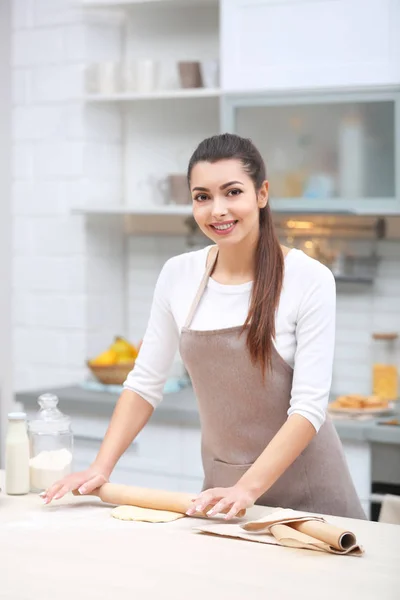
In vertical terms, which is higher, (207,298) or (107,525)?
(207,298)

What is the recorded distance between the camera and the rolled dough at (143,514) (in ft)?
6.42

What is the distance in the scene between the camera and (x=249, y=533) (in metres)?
1.84

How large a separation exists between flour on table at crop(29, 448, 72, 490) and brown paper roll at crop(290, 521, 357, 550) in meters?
0.63

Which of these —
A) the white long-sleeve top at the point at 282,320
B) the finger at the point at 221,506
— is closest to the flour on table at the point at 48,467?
the white long-sleeve top at the point at 282,320

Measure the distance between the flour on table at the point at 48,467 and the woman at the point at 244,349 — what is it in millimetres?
85

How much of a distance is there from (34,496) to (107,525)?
313 millimetres

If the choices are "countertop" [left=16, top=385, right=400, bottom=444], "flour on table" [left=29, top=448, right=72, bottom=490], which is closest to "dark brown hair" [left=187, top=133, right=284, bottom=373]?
"flour on table" [left=29, top=448, right=72, bottom=490]

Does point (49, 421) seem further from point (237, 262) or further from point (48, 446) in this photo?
point (237, 262)

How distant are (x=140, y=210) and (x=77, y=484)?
196 centimetres

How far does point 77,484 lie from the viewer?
210 cm

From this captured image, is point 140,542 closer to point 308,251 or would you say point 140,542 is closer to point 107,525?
point 107,525

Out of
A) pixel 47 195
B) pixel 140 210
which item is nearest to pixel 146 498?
pixel 140 210

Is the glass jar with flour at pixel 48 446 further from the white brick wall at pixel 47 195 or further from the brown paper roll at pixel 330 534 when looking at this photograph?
the white brick wall at pixel 47 195

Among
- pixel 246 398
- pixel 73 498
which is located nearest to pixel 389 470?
pixel 246 398
